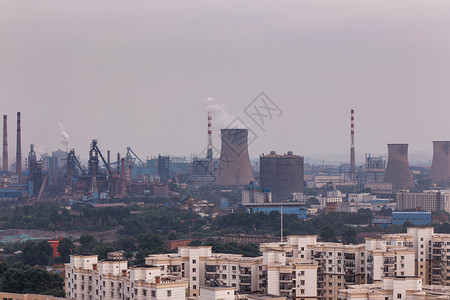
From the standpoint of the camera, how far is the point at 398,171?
62938mm

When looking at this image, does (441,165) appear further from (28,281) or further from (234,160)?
(28,281)

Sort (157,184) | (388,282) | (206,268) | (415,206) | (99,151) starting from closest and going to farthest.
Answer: (388,282) < (206,268) < (415,206) < (99,151) < (157,184)

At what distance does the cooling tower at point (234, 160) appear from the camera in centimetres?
5472

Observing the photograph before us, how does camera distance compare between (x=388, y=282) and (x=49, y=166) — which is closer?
(x=388, y=282)

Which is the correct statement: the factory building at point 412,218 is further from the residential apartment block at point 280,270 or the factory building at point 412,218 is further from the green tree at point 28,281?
the green tree at point 28,281

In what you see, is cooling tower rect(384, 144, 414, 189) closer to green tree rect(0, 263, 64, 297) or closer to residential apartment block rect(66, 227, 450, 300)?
residential apartment block rect(66, 227, 450, 300)

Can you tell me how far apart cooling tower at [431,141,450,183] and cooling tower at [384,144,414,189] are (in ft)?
17.2

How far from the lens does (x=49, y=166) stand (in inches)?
2512

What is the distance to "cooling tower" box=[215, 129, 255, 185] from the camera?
54.7 m

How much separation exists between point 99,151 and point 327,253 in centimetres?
3677

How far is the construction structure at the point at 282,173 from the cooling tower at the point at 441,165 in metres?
13.3

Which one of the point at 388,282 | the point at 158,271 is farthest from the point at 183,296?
the point at 388,282

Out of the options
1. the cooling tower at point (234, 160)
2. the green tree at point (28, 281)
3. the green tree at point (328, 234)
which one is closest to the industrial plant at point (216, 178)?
the cooling tower at point (234, 160)

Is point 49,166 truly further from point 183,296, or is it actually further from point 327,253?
point 183,296
